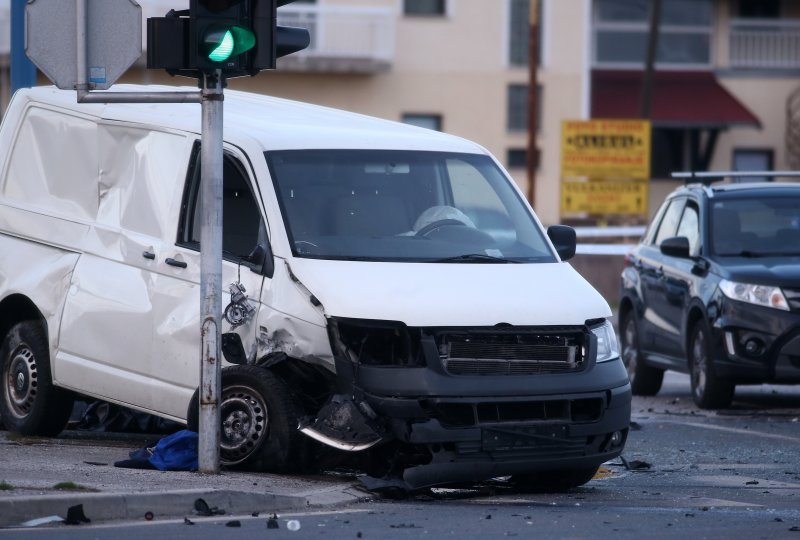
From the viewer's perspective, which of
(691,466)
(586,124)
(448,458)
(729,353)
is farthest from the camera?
(586,124)

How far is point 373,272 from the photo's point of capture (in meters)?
8.85

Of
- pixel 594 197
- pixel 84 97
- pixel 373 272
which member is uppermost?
pixel 84 97

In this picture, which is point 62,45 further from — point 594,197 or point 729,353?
point 594,197

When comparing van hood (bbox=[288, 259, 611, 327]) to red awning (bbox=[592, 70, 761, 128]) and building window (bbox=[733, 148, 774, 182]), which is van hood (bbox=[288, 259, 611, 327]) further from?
building window (bbox=[733, 148, 774, 182])

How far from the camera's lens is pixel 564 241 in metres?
9.97

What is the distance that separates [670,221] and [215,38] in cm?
741

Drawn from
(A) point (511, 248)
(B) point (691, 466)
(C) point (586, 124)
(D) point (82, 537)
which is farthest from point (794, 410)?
(C) point (586, 124)

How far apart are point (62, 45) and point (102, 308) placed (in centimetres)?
170

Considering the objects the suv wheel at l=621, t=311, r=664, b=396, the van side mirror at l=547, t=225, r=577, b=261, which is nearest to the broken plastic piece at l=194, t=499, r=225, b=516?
the van side mirror at l=547, t=225, r=577, b=261

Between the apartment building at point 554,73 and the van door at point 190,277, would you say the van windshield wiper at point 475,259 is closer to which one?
the van door at point 190,277

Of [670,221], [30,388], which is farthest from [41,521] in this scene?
[670,221]

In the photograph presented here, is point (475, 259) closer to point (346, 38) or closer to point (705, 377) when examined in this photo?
point (705, 377)

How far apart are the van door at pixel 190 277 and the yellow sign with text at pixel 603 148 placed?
69.7 feet

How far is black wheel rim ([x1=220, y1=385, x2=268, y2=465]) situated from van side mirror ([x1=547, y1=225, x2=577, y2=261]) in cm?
203
